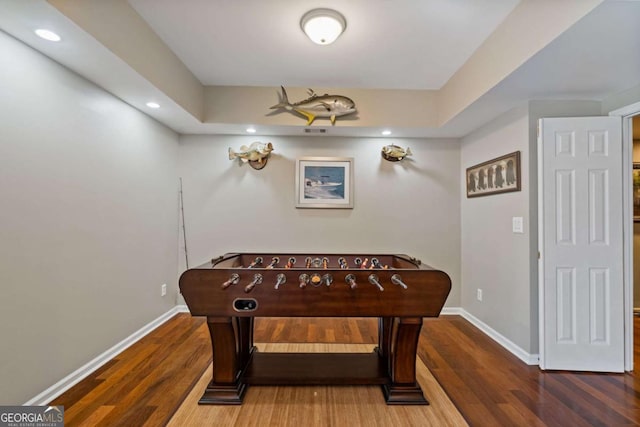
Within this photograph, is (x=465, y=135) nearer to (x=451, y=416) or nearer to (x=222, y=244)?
(x=451, y=416)

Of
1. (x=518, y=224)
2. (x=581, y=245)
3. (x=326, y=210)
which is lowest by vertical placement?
(x=581, y=245)

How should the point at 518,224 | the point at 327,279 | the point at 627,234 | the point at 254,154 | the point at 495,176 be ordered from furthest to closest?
the point at 254,154
the point at 495,176
the point at 518,224
the point at 627,234
the point at 327,279

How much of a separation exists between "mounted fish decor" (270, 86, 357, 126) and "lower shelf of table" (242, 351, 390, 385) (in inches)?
94.2

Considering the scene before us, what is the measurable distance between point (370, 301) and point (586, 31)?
6.52ft

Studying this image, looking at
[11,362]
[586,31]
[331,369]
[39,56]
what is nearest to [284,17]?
[39,56]

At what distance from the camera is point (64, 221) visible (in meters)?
2.11

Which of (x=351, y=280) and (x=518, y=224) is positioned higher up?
(x=518, y=224)

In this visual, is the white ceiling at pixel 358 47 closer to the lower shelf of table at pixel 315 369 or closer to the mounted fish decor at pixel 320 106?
the mounted fish decor at pixel 320 106

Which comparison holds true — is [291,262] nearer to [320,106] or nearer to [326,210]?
[326,210]

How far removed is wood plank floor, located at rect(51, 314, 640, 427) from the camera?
184 centimetres

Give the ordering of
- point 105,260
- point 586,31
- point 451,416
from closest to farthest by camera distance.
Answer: point 586,31 → point 451,416 → point 105,260

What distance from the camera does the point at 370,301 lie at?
184cm

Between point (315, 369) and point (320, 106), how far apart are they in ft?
8.58

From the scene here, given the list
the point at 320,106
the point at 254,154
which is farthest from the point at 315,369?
the point at 320,106
